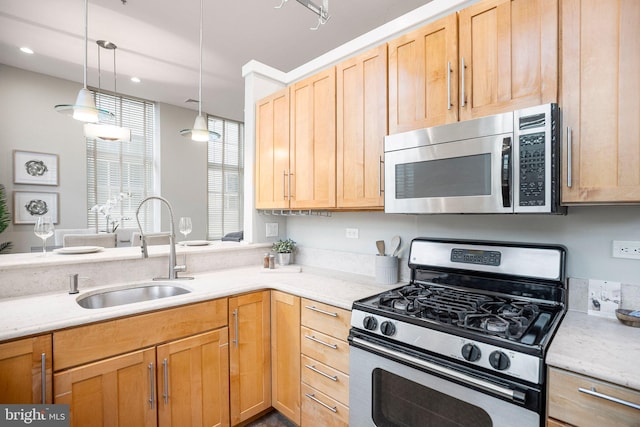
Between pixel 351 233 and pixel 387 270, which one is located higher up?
pixel 351 233

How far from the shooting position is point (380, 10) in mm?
2986

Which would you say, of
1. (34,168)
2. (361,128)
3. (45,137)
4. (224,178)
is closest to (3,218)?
(34,168)

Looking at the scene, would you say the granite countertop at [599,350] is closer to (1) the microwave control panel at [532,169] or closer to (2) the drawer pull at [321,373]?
(1) the microwave control panel at [532,169]

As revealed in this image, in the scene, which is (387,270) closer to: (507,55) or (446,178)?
(446,178)

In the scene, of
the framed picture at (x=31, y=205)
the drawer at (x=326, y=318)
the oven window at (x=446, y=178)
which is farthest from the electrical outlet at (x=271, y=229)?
the framed picture at (x=31, y=205)

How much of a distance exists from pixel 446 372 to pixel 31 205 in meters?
5.81

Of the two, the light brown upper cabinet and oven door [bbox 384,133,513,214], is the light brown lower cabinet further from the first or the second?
the light brown upper cabinet

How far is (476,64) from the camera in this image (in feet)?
4.91

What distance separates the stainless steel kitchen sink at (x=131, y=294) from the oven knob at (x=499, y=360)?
170cm

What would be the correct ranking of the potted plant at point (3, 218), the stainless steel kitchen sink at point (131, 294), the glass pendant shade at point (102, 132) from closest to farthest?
the stainless steel kitchen sink at point (131, 294)
the glass pendant shade at point (102, 132)
the potted plant at point (3, 218)

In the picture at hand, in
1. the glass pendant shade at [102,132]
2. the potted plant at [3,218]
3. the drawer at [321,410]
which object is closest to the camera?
the drawer at [321,410]

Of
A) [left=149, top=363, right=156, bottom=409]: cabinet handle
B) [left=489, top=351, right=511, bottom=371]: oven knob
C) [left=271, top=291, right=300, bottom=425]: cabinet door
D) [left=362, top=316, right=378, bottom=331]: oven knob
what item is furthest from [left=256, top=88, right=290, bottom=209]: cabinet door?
[left=489, top=351, right=511, bottom=371]: oven knob

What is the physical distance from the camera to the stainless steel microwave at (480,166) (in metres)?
1.26

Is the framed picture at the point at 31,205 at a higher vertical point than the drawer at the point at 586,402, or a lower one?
higher
